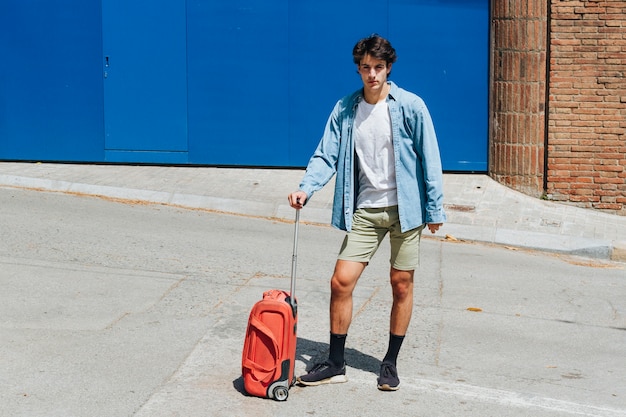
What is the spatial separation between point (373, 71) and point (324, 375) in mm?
1682

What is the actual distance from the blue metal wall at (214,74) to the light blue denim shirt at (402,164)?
23.3 feet

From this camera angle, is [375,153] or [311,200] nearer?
[375,153]

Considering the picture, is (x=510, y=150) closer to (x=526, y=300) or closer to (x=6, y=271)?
(x=526, y=300)

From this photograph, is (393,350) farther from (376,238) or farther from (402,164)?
(402,164)

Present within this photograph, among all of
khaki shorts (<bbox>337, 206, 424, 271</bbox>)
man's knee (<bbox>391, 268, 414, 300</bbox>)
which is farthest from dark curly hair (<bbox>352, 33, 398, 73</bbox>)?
man's knee (<bbox>391, 268, 414, 300</bbox>)

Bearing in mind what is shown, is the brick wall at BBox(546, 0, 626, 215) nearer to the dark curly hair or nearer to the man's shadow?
the man's shadow

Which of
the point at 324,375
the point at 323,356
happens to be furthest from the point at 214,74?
the point at 324,375

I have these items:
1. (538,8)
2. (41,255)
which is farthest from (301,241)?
(538,8)

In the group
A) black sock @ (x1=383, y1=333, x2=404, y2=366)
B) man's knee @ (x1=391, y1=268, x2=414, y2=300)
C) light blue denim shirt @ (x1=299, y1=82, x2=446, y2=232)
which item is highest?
light blue denim shirt @ (x1=299, y1=82, x2=446, y2=232)

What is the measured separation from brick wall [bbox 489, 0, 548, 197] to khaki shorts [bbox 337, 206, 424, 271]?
694 cm

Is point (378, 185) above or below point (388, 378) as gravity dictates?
above

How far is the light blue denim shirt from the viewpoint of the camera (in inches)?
218

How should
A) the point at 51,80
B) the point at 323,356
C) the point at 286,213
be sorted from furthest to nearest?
the point at 51,80 < the point at 286,213 < the point at 323,356

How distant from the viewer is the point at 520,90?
40.0 ft
